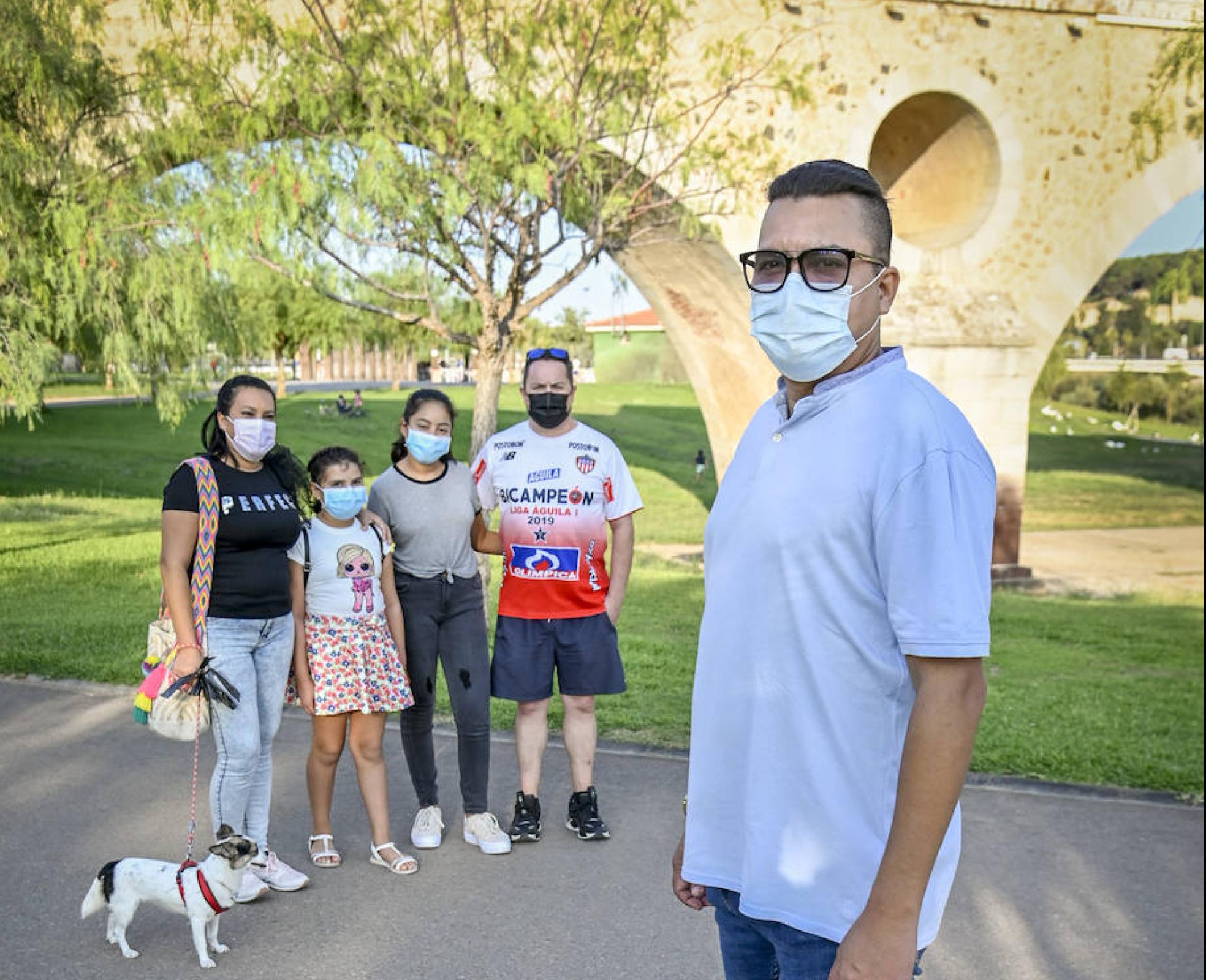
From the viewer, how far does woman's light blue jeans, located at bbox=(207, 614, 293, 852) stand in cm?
372

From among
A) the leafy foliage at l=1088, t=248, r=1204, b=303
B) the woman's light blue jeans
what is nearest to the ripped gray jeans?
the woman's light blue jeans

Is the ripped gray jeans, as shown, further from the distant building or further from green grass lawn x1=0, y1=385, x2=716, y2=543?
the distant building

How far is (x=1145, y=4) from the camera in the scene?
1066 centimetres

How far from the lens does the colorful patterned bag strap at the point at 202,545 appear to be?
3600 millimetres

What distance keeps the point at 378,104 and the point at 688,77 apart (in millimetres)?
2463

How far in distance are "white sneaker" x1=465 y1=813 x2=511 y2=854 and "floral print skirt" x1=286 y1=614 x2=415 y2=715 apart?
57 centimetres

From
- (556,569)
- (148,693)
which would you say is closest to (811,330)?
(148,693)

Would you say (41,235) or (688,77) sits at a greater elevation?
(688,77)

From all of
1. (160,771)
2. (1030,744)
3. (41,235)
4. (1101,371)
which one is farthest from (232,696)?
(1101,371)

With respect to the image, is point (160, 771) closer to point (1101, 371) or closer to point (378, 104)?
point (378, 104)

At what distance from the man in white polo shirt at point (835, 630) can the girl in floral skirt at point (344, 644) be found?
215 cm

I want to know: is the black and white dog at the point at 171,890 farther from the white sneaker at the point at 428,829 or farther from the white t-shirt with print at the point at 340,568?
the white sneaker at the point at 428,829

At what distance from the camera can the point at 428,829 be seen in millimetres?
4371

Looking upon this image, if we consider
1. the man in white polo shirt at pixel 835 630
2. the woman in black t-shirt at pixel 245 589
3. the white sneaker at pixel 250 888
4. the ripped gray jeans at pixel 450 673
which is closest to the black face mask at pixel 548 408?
the ripped gray jeans at pixel 450 673
